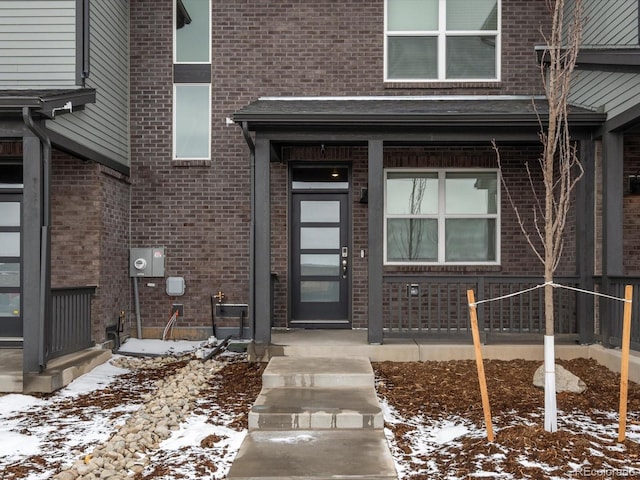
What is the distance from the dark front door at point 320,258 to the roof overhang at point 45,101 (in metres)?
3.32

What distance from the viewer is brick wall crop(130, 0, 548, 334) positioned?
833 centimetres

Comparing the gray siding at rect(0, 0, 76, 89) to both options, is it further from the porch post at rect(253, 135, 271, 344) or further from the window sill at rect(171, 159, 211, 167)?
the porch post at rect(253, 135, 271, 344)

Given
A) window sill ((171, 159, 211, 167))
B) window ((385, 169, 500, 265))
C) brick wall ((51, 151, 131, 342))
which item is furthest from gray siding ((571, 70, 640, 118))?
brick wall ((51, 151, 131, 342))

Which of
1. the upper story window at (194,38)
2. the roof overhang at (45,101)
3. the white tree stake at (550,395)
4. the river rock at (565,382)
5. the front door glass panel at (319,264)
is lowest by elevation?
the river rock at (565,382)

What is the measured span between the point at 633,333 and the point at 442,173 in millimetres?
3422

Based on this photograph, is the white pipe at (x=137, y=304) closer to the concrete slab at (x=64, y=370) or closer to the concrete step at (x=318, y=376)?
the concrete slab at (x=64, y=370)

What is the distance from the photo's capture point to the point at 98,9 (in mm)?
7227

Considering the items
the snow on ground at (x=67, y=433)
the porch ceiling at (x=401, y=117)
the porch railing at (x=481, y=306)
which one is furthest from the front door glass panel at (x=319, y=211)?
the snow on ground at (x=67, y=433)

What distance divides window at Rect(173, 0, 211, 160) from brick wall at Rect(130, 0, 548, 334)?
13 centimetres

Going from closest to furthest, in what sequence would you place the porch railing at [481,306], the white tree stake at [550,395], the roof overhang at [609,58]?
1. the white tree stake at [550,395]
2. the roof overhang at [609,58]
3. the porch railing at [481,306]

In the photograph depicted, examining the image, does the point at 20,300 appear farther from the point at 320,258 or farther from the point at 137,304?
the point at 320,258

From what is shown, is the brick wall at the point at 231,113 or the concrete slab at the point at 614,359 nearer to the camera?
the concrete slab at the point at 614,359

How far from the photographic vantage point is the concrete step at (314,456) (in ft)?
11.5

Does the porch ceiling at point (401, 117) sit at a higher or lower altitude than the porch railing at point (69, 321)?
higher
